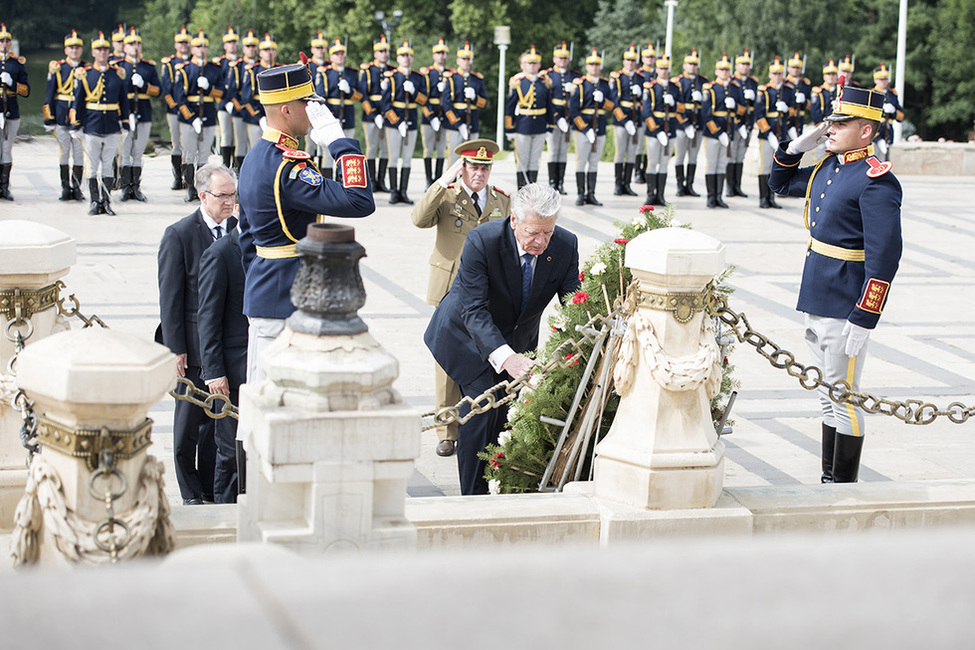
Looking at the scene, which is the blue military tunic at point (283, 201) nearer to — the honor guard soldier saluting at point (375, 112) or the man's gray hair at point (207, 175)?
the man's gray hair at point (207, 175)

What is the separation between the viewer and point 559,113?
18.8 metres

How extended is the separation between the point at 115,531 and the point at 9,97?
50.3ft

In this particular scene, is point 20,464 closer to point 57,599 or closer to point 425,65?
point 57,599

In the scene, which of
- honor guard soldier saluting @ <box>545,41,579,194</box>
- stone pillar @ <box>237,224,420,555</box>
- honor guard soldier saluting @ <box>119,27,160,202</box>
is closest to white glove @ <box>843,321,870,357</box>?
stone pillar @ <box>237,224,420,555</box>

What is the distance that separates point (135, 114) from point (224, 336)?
12178 mm

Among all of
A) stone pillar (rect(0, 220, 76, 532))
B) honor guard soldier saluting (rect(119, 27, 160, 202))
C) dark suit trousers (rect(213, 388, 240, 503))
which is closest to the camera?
stone pillar (rect(0, 220, 76, 532))

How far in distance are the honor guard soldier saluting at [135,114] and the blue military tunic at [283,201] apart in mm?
12097

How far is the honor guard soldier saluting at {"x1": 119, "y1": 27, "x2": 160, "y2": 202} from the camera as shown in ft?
56.6

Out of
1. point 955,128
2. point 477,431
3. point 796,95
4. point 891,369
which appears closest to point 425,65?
point 955,128

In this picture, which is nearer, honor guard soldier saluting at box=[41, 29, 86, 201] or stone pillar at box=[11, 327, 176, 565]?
stone pillar at box=[11, 327, 176, 565]

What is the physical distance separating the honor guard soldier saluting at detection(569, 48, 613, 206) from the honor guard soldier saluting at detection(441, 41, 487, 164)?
1408 mm

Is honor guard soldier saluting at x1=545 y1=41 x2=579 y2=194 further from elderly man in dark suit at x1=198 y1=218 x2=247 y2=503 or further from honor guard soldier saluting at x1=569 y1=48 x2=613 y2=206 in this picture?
elderly man in dark suit at x1=198 y1=218 x2=247 y2=503

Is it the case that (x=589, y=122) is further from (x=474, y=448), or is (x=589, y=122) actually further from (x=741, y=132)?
(x=474, y=448)

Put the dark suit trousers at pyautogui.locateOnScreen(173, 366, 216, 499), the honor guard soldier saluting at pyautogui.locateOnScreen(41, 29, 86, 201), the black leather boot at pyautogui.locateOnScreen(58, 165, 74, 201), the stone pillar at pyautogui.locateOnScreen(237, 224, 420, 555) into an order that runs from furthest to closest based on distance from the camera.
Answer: the black leather boot at pyautogui.locateOnScreen(58, 165, 74, 201) < the honor guard soldier saluting at pyautogui.locateOnScreen(41, 29, 86, 201) < the dark suit trousers at pyautogui.locateOnScreen(173, 366, 216, 499) < the stone pillar at pyautogui.locateOnScreen(237, 224, 420, 555)
